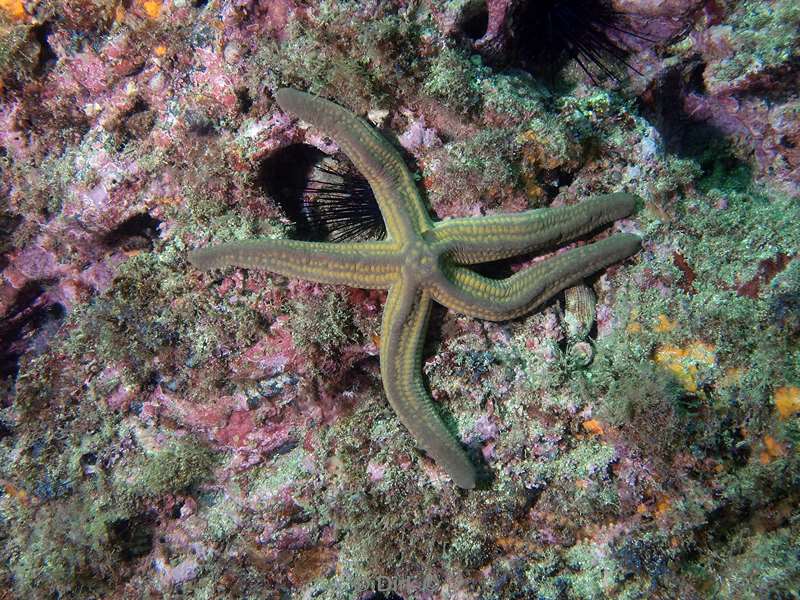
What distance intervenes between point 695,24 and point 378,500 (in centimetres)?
597

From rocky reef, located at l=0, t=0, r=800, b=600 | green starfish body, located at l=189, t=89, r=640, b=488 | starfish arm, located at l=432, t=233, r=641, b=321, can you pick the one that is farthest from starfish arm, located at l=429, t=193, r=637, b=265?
rocky reef, located at l=0, t=0, r=800, b=600

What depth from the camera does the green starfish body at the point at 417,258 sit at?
3.58m

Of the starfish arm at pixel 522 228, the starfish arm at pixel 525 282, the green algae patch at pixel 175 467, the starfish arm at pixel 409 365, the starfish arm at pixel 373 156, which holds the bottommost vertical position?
the green algae patch at pixel 175 467

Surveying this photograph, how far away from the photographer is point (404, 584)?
395cm

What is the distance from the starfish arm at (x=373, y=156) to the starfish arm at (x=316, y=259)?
276 mm

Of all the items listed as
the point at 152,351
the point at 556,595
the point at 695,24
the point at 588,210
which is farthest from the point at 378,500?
the point at 695,24

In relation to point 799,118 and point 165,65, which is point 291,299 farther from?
point 799,118

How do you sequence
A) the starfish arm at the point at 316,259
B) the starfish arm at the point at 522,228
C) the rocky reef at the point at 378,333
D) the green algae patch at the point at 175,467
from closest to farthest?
1. the rocky reef at the point at 378,333
2. the starfish arm at the point at 316,259
3. the starfish arm at the point at 522,228
4. the green algae patch at the point at 175,467

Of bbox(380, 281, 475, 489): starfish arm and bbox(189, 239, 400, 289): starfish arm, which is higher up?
bbox(189, 239, 400, 289): starfish arm

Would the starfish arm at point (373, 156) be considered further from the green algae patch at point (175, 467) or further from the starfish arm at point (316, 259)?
the green algae patch at point (175, 467)

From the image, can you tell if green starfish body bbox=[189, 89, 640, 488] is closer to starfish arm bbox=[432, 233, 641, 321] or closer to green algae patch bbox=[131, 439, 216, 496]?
starfish arm bbox=[432, 233, 641, 321]

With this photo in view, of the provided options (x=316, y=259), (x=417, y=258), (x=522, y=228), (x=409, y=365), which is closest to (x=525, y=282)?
(x=522, y=228)

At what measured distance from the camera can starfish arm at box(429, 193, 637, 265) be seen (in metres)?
3.66

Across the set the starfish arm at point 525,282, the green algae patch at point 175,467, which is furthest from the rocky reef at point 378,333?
the starfish arm at point 525,282
